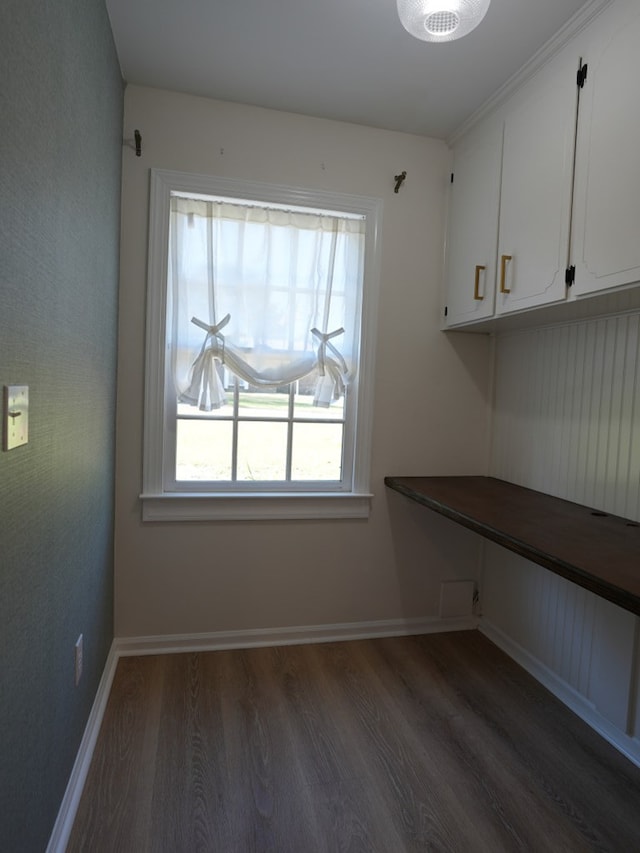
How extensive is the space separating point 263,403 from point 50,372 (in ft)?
4.06

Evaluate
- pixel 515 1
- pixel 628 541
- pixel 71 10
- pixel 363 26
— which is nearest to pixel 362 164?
pixel 363 26

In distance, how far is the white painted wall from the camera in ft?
6.93

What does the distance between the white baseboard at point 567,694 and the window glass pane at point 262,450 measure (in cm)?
140

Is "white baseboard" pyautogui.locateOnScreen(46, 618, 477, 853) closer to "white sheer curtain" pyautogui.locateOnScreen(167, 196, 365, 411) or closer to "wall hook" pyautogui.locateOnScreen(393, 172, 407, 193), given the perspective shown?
"white sheer curtain" pyautogui.locateOnScreen(167, 196, 365, 411)

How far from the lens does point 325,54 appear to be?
181cm

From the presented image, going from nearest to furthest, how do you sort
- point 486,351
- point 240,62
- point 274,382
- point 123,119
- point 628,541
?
point 628,541, point 240,62, point 123,119, point 274,382, point 486,351

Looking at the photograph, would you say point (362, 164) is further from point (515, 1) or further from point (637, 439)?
point (637, 439)

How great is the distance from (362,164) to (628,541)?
200 centimetres

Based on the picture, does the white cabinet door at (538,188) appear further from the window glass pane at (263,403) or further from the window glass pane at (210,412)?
the window glass pane at (210,412)

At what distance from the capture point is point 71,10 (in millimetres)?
1203

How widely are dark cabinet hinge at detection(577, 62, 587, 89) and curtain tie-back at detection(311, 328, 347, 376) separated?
126 cm

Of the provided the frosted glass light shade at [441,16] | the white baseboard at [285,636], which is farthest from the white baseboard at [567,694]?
the frosted glass light shade at [441,16]

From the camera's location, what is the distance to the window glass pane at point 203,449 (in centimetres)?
225

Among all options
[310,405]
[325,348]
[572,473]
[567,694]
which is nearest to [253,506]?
[310,405]
